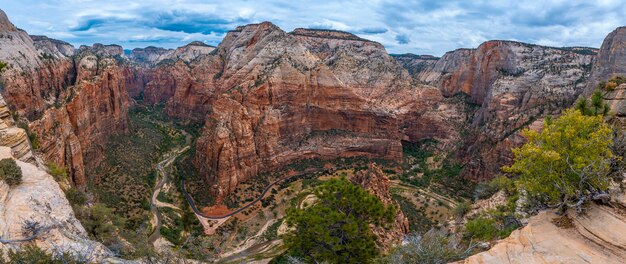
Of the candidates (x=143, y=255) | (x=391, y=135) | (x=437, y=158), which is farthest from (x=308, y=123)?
(x=143, y=255)

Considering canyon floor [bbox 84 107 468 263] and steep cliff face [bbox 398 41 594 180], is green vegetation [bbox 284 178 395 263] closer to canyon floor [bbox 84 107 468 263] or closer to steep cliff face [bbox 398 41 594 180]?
canyon floor [bbox 84 107 468 263]

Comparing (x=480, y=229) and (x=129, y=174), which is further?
(x=129, y=174)

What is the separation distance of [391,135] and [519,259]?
210ft

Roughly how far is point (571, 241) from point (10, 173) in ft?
82.3

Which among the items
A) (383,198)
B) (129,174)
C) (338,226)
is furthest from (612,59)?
(129,174)

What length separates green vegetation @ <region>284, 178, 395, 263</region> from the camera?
2056cm

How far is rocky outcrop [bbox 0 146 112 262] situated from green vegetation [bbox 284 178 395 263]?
36.4ft

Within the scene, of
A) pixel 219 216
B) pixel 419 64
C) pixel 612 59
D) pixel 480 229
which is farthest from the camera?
pixel 419 64

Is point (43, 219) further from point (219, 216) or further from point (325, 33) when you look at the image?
point (325, 33)

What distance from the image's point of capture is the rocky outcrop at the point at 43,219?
12531 mm

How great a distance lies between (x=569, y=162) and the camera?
14195mm

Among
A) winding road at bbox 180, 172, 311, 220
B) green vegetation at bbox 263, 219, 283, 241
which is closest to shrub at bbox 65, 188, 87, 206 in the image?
green vegetation at bbox 263, 219, 283, 241

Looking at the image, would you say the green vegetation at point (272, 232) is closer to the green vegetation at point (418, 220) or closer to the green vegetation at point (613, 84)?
the green vegetation at point (418, 220)

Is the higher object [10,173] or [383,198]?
[10,173]
